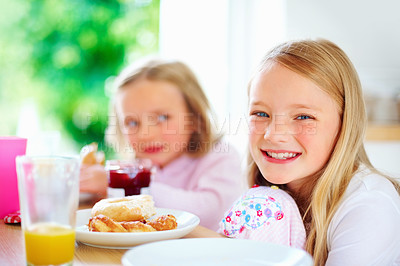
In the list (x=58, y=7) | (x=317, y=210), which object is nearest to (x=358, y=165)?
(x=317, y=210)

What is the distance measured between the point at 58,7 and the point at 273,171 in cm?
338

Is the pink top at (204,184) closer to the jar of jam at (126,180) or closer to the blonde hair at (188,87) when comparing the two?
the blonde hair at (188,87)

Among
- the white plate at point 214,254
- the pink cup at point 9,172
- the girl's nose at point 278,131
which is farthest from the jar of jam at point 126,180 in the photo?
the white plate at point 214,254

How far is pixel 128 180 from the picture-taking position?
136 centimetres

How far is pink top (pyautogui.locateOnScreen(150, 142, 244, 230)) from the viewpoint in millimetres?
1641

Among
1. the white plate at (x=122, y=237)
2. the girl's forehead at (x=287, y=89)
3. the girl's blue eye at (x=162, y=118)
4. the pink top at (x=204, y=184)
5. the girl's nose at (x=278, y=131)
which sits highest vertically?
the girl's forehead at (x=287, y=89)

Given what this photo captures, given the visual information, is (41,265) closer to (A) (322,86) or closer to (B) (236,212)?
(B) (236,212)

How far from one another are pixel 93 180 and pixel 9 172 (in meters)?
0.49

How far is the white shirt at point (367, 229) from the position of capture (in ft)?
3.12

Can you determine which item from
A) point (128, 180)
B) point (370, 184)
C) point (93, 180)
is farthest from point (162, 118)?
point (370, 184)

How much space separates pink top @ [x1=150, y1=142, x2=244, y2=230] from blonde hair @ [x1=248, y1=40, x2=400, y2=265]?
54 centimetres

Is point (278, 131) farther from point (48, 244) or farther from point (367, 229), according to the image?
point (48, 244)

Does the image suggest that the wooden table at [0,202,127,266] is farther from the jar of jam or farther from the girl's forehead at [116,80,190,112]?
the girl's forehead at [116,80,190,112]

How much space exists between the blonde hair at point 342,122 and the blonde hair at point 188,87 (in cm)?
83
